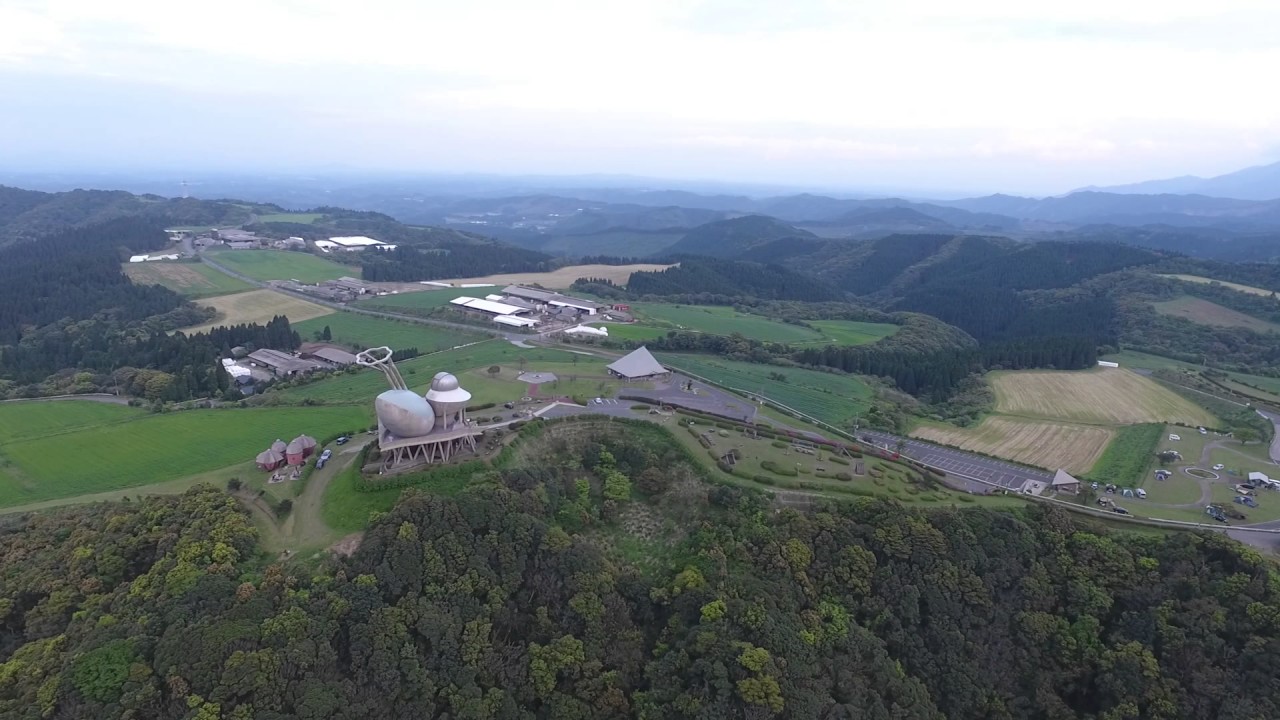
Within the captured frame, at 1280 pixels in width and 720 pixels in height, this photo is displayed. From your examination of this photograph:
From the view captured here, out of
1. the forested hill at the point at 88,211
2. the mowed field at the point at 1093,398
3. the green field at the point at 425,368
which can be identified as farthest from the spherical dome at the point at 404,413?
the forested hill at the point at 88,211

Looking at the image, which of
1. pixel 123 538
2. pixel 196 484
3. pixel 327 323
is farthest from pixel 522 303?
pixel 123 538

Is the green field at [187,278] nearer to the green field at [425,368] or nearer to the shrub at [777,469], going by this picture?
the green field at [425,368]

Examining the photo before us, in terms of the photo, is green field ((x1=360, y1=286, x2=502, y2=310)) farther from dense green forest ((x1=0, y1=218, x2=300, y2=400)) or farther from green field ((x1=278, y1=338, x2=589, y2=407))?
green field ((x1=278, y1=338, x2=589, y2=407))

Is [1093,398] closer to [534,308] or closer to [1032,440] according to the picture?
[1032,440]

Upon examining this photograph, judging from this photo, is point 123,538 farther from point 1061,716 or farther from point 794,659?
point 1061,716

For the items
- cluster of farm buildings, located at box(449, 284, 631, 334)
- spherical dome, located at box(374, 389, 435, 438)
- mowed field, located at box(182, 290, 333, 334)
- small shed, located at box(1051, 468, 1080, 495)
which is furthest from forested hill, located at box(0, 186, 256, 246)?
small shed, located at box(1051, 468, 1080, 495)

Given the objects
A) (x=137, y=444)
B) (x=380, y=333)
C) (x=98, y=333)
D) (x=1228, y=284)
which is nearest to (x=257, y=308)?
(x=98, y=333)
